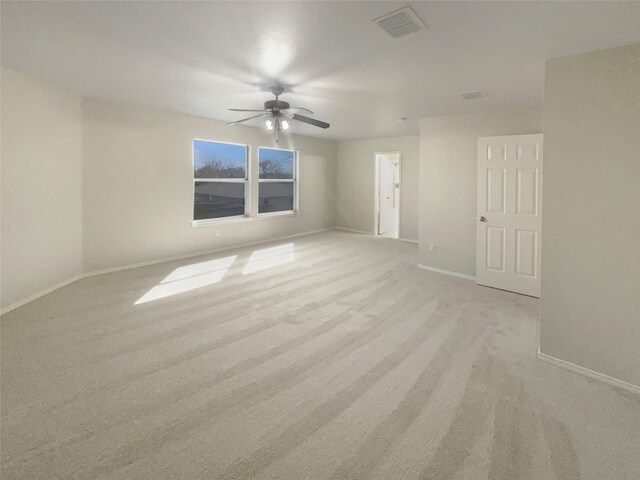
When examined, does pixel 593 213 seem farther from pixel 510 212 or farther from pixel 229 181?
pixel 229 181

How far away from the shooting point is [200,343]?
281cm

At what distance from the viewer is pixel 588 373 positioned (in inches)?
96.2

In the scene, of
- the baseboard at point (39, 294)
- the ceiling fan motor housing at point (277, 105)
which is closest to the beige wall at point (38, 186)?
the baseboard at point (39, 294)

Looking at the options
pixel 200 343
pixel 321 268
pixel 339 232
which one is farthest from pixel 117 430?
pixel 339 232

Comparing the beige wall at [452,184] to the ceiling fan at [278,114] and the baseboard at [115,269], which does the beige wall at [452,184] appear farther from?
the baseboard at [115,269]

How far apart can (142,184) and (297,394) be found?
4.48 m

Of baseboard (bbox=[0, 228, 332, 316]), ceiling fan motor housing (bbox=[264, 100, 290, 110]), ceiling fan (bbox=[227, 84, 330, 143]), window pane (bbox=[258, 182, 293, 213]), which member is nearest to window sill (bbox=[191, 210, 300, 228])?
window pane (bbox=[258, 182, 293, 213])

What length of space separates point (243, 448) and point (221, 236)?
5144 millimetres

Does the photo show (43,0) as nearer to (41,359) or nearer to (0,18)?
(0,18)

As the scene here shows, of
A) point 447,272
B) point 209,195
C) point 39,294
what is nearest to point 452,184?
point 447,272

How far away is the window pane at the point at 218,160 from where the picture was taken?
6.01m

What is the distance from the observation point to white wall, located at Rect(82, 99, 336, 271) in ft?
15.4

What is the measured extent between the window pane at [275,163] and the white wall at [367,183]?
1.70 m

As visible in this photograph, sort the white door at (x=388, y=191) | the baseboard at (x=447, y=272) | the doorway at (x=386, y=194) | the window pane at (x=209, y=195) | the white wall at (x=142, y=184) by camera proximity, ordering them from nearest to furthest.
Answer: the white wall at (x=142, y=184) < the baseboard at (x=447, y=272) < the window pane at (x=209, y=195) < the doorway at (x=386, y=194) < the white door at (x=388, y=191)
